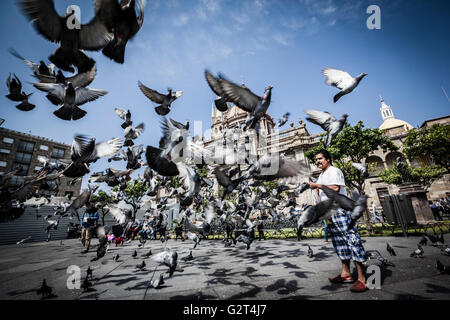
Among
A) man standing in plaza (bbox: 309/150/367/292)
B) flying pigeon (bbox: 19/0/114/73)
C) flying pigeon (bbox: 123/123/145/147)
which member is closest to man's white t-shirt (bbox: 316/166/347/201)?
man standing in plaza (bbox: 309/150/367/292)

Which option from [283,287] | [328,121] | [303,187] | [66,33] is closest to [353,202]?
[303,187]

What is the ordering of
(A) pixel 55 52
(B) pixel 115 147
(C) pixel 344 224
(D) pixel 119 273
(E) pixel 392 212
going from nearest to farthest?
1. (A) pixel 55 52
2. (C) pixel 344 224
3. (B) pixel 115 147
4. (D) pixel 119 273
5. (E) pixel 392 212

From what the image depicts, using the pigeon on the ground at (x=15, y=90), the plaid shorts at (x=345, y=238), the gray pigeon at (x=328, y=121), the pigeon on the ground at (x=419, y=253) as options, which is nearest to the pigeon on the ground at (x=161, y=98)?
the pigeon on the ground at (x=15, y=90)

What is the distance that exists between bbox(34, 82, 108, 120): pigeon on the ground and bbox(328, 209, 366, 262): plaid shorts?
5.08 meters

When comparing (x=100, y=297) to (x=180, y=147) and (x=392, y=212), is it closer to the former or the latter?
(x=180, y=147)

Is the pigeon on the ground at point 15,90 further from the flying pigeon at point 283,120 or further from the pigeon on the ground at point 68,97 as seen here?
the flying pigeon at point 283,120

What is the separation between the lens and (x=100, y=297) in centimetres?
303

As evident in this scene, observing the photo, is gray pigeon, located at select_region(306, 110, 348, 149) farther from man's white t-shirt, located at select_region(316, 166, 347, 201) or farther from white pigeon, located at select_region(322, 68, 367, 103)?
man's white t-shirt, located at select_region(316, 166, 347, 201)

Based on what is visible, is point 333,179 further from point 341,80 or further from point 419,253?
point 419,253

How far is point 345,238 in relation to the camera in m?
3.00

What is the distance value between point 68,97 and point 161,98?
1.73 meters

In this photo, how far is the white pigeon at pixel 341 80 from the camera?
3.80 meters
